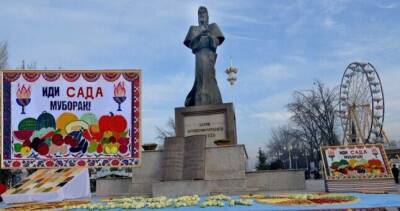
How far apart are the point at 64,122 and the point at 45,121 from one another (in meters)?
0.25

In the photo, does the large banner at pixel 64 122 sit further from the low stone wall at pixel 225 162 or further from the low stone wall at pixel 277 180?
the low stone wall at pixel 277 180

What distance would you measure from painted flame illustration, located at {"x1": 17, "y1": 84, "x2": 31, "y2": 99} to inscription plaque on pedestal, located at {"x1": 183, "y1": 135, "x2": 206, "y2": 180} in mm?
10531

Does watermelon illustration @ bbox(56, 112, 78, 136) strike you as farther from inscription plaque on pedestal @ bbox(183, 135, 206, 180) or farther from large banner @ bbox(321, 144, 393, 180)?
large banner @ bbox(321, 144, 393, 180)

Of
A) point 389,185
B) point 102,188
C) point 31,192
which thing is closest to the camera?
point 31,192

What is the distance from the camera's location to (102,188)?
17.4 m

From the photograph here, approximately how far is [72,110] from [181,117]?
1370 cm

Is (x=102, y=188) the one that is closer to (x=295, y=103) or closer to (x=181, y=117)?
(x=181, y=117)

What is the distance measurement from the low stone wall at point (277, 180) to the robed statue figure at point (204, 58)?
4.51 m

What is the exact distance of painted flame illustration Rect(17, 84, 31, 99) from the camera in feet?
17.4

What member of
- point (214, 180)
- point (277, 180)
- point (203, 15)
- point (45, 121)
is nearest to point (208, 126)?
point (214, 180)

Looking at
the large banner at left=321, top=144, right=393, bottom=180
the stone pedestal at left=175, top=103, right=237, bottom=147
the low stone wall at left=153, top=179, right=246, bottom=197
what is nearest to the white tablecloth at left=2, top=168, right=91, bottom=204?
the low stone wall at left=153, top=179, right=246, bottom=197

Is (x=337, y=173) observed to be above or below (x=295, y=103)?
below

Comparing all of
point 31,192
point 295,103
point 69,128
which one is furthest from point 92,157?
point 295,103

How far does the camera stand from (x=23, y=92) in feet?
17.4
